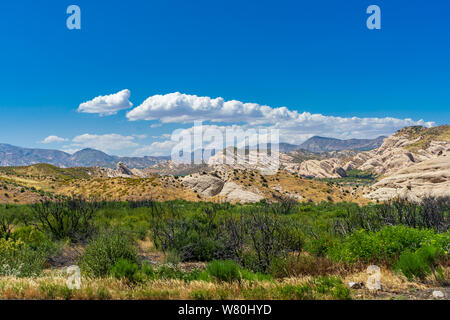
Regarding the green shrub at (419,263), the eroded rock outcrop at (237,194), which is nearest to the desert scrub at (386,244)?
the green shrub at (419,263)

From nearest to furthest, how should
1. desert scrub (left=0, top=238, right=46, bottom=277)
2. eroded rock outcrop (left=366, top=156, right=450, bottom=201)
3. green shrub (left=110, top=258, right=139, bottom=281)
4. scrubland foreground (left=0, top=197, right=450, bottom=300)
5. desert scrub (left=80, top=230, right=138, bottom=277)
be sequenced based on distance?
1. scrubland foreground (left=0, top=197, right=450, bottom=300)
2. green shrub (left=110, top=258, right=139, bottom=281)
3. desert scrub (left=0, top=238, right=46, bottom=277)
4. desert scrub (left=80, top=230, right=138, bottom=277)
5. eroded rock outcrop (left=366, top=156, right=450, bottom=201)

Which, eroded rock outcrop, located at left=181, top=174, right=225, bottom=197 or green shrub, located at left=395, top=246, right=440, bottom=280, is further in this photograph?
eroded rock outcrop, located at left=181, top=174, right=225, bottom=197

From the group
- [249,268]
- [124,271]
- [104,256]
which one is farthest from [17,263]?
[249,268]

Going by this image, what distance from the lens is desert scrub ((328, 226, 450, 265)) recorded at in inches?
356

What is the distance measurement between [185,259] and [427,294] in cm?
1138

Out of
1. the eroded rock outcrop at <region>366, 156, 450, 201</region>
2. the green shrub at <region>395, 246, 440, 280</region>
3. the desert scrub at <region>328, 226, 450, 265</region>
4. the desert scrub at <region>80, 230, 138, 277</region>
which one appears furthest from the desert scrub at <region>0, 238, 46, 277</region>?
the eroded rock outcrop at <region>366, 156, 450, 201</region>

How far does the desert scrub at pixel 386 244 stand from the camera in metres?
9.05

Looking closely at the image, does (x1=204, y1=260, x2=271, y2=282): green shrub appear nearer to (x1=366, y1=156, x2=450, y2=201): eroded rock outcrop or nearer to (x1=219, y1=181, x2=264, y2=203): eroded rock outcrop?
(x1=219, y1=181, x2=264, y2=203): eroded rock outcrop

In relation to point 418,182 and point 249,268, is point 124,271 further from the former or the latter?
point 418,182

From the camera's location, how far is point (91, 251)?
10227mm

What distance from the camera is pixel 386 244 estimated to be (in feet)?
30.9

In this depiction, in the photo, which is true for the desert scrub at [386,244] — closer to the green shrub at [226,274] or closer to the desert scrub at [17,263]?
the green shrub at [226,274]
